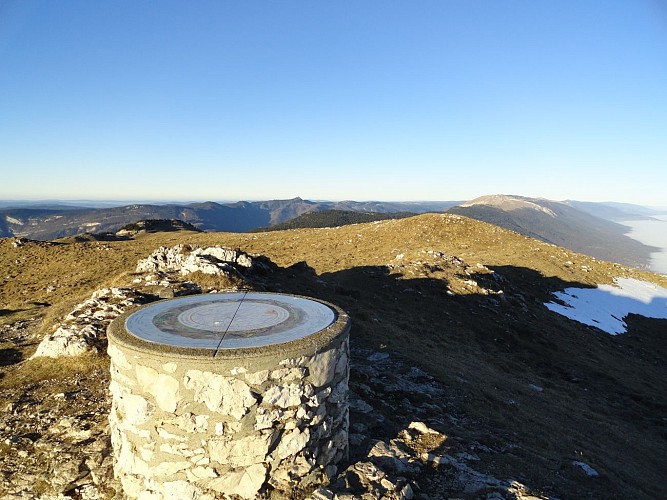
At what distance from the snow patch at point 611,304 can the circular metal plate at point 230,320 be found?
30.1 meters

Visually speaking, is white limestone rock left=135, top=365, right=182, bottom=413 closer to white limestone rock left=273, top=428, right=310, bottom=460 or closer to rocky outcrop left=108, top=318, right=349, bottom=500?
rocky outcrop left=108, top=318, right=349, bottom=500

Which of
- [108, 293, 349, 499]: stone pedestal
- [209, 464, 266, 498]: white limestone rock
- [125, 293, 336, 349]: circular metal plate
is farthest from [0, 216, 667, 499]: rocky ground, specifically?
[125, 293, 336, 349]: circular metal plate

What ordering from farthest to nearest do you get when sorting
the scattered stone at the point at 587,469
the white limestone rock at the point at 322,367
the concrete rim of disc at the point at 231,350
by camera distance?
the scattered stone at the point at 587,469
the white limestone rock at the point at 322,367
the concrete rim of disc at the point at 231,350

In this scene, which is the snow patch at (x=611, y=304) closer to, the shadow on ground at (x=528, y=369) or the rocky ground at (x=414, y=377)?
the shadow on ground at (x=528, y=369)

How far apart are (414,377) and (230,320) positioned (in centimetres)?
872

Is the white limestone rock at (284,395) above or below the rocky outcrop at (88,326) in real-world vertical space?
above

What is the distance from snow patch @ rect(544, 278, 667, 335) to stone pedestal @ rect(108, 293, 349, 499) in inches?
1235

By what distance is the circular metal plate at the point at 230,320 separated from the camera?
716cm

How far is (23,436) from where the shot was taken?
8453 mm

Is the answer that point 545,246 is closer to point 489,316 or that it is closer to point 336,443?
point 489,316

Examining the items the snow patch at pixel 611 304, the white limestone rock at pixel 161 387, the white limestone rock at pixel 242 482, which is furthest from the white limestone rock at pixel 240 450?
the snow patch at pixel 611 304

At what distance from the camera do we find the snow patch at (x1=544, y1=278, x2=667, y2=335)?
104 ft

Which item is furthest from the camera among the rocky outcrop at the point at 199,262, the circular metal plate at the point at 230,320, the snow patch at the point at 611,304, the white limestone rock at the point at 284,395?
the snow patch at the point at 611,304

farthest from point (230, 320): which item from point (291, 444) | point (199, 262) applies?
point (199, 262)
